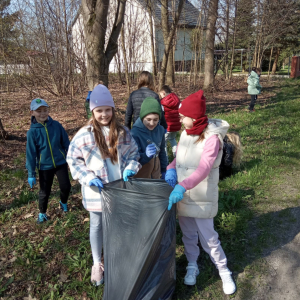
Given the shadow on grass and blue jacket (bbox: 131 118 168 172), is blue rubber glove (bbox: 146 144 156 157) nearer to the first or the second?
blue jacket (bbox: 131 118 168 172)

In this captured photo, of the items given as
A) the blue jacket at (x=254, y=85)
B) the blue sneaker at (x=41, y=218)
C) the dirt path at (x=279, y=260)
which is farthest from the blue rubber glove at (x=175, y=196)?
the blue jacket at (x=254, y=85)

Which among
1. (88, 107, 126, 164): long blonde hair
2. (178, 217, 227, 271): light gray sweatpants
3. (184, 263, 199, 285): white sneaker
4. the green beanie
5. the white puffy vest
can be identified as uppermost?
the green beanie

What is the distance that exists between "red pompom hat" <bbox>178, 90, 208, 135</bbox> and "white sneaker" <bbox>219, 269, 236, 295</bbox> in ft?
4.00

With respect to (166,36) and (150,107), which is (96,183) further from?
(166,36)

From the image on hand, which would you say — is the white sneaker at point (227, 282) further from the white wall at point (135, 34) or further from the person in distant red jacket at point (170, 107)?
the white wall at point (135, 34)

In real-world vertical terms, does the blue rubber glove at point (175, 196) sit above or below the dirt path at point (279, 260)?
above

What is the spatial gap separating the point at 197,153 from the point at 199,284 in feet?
3.85

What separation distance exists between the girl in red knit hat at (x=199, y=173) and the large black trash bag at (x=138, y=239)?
0.15 m

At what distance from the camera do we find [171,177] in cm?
242

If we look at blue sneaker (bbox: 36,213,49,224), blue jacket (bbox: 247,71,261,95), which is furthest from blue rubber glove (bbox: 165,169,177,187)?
blue jacket (bbox: 247,71,261,95)

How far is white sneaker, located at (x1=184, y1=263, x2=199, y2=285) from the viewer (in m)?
2.59

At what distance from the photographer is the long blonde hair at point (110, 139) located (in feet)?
7.86

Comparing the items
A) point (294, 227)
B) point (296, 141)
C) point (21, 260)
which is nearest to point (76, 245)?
point (21, 260)

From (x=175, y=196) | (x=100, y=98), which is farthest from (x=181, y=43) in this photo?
(x=175, y=196)
